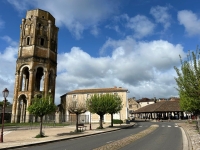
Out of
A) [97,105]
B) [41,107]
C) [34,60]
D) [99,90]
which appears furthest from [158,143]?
[99,90]

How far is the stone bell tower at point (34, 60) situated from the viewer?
42.8 metres

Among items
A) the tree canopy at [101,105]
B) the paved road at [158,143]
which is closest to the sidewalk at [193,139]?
the paved road at [158,143]

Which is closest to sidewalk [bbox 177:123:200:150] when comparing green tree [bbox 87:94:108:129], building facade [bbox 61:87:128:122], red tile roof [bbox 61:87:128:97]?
green tree [bbox 87:94:108:129]

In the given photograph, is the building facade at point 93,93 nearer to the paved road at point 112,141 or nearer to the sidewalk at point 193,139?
the sidewalk at point 193,139

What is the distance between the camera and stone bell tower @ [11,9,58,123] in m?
42.8

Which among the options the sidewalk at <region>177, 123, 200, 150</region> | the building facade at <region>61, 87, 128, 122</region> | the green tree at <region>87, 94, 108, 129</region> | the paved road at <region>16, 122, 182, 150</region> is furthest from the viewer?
the building facade at <region>61, 87, 128, 122</region>

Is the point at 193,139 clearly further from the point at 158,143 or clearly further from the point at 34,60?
the point at 34,60

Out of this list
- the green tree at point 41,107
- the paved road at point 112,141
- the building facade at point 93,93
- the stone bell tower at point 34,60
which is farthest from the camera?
the building facade at point 93,93

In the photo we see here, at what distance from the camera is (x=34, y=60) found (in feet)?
144

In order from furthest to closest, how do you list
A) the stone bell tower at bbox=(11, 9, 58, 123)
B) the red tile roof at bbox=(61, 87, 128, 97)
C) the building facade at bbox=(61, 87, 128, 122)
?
the red tile roof at bbox=(61, 87, 128, 97)
the building facade at bbox=(61, 87, 128, 122)
the stone bell tower at bbox=(11, 9, 58, 123)

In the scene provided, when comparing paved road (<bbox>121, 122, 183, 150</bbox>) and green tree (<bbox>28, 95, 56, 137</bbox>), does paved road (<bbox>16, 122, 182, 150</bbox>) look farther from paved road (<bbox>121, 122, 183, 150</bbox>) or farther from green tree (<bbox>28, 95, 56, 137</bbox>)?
green tree (<bbox>28, 95, 56, 137</bbox>)

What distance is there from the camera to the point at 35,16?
152ft

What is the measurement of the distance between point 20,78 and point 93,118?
20.8m

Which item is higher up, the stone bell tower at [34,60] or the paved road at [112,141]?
the stone bell tower at [34,60]
